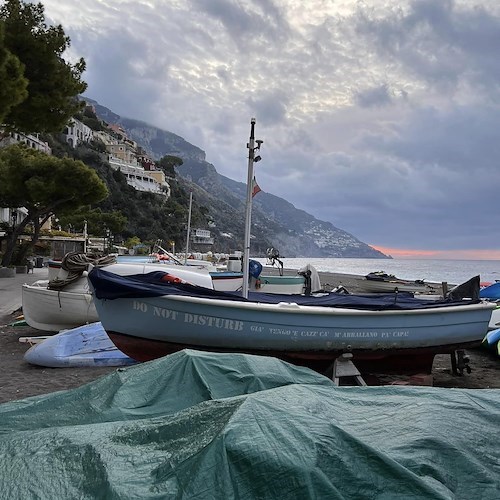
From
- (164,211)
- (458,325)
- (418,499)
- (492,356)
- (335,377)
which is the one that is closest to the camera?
(418,499)

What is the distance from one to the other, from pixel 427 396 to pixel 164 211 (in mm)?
98478

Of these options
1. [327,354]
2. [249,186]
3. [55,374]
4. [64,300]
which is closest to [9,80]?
[64,300]

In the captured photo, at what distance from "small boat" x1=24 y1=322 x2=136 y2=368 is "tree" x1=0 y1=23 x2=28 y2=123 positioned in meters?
8.11

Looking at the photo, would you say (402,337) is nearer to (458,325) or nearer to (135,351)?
(458,325)

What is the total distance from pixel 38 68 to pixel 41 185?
1055cm

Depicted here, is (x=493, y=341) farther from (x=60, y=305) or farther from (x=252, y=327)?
(x=60, y=305)

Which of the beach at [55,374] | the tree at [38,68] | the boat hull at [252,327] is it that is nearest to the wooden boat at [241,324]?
the boat hull at [252,327]

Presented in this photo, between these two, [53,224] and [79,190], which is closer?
[79,190]

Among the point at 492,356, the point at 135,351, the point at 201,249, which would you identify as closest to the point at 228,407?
the point at 135,351

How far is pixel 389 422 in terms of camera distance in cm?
268

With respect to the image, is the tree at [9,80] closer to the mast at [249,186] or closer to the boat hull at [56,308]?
the boat hull at [56,308]

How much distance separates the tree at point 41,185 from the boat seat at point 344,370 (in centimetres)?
2401

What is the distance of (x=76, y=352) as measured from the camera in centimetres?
861

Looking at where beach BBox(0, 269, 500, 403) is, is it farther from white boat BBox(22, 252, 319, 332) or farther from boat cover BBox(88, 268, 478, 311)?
boat cover BBox(88, 268, 478, 311)
